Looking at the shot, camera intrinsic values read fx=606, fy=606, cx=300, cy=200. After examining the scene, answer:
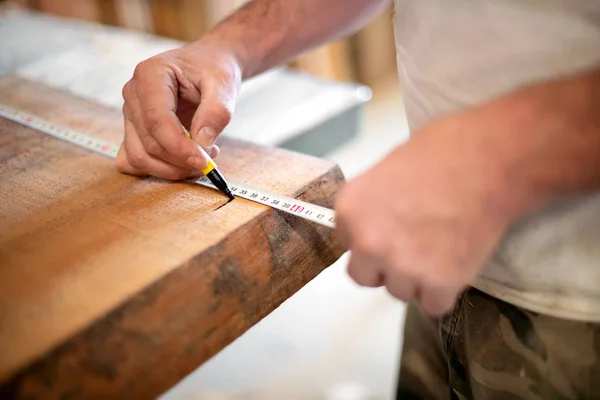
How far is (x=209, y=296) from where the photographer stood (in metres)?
0.60

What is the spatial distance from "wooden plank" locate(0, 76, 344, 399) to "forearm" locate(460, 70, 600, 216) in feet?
0.88

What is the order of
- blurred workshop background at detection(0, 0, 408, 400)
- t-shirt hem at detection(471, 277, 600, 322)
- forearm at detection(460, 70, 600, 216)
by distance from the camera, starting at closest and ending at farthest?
forearm at detection(460, 70, 600, 216)
t-shirt hem at detection(471, 277, 600, 322)
blurred workshop background at detection(0, 0, 408, 400)

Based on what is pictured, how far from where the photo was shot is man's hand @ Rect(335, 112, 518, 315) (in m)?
0.50

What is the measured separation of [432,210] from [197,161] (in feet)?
1.12

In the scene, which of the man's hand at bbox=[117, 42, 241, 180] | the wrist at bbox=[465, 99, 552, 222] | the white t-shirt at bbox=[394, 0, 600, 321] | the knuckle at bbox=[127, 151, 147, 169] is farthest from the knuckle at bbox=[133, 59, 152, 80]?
the wrist at bbox=[465, 99, 552, 222]

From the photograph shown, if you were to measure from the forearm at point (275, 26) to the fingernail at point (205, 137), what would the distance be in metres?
0.14

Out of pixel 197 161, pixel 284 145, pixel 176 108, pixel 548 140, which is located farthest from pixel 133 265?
pixel 284 145

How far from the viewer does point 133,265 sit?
0.60 m

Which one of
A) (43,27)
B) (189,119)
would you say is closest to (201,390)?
(189,119)

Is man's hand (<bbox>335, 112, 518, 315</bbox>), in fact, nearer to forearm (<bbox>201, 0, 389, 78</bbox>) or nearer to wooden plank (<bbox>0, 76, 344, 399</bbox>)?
wooden plank (<bbox>0, 76, 344, 399</bbox>)

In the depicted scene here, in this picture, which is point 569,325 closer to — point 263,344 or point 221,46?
point 221,46

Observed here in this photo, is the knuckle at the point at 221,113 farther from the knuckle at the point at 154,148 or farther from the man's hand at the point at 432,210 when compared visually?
the man's hand at the point at 432,210

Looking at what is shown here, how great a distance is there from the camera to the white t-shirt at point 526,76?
0.57 m

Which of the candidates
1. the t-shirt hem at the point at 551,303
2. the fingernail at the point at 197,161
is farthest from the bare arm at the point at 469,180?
the fingernail at the point at 197,161
